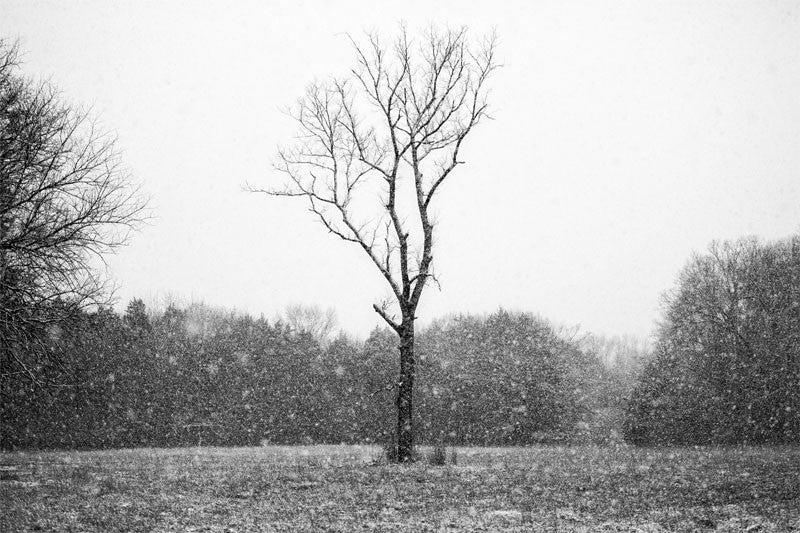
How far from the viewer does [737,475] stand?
1090cm

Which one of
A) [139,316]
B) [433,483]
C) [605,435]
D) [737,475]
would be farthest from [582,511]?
[139,316]

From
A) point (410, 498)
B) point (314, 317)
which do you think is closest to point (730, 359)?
point (410, 498)

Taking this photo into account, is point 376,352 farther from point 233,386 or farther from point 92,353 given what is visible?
point 92,353

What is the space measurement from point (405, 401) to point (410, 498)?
6.41 m

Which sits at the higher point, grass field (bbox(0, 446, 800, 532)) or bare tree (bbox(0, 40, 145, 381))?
bare tree (bbox(0, 40, 145, 381))

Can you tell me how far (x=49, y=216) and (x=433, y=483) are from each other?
9.79 metres

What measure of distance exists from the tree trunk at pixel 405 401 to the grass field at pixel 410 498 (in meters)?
1.70

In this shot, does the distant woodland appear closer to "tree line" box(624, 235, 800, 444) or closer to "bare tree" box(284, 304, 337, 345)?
"tree line" box(624, 235, 800, 444)

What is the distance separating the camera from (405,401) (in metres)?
15.7

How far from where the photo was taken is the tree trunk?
1512cm

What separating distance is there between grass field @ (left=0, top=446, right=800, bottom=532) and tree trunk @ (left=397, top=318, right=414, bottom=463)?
170cm

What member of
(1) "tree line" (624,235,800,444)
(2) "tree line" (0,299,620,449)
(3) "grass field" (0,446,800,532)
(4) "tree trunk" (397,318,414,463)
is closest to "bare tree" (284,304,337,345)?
(2) "tree line" (0,299,620,449)

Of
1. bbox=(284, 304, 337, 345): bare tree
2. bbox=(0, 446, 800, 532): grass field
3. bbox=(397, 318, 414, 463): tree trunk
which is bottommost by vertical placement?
bbox=(0, 446, 800, 532): grass field

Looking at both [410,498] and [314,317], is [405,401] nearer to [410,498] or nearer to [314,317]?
[410,498]
